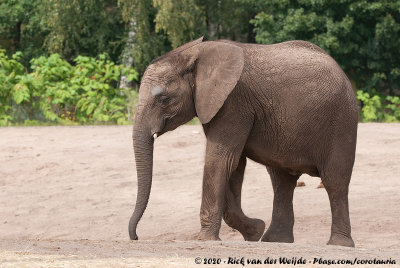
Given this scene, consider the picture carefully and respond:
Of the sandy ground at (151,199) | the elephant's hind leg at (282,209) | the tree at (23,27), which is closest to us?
the sandy ground at (151,199)

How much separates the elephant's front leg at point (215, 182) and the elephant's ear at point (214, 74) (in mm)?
367

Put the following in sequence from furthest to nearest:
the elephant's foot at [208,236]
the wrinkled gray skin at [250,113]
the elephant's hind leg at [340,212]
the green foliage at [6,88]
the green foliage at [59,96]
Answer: the green foliage at [59,96] < the green foliage at [6,88] < the elephant's hind leg at [340,212] < the elephant's foot at [208,236] < the wrinkled gray skin at [250,113]

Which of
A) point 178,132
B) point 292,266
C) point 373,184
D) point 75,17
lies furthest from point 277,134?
point 75,17

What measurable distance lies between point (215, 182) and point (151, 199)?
4952mm

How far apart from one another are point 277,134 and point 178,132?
8.45 m

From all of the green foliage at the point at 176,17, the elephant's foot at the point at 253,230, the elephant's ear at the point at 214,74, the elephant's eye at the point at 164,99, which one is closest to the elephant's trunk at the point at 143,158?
the elephant's eye at the point at 164,99

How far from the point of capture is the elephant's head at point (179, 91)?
1013cm

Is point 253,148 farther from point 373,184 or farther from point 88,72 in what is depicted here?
point 88,72

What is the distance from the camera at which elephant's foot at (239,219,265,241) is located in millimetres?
→ 11172

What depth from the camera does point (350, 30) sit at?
29.0 metres

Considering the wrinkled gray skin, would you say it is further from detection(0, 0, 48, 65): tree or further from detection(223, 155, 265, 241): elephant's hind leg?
detection(0, 0, 48, 65): tree

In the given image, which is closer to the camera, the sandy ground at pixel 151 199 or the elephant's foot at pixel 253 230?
the sandy ground at pixel 151 199

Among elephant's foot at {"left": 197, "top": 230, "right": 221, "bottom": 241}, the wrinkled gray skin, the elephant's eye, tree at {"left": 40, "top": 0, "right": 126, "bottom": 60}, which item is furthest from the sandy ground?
tree at {"left": 40, "top": 0, "right": 126, "bottom": 60}

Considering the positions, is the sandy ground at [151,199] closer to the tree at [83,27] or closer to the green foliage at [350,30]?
the tree at [83,27]
